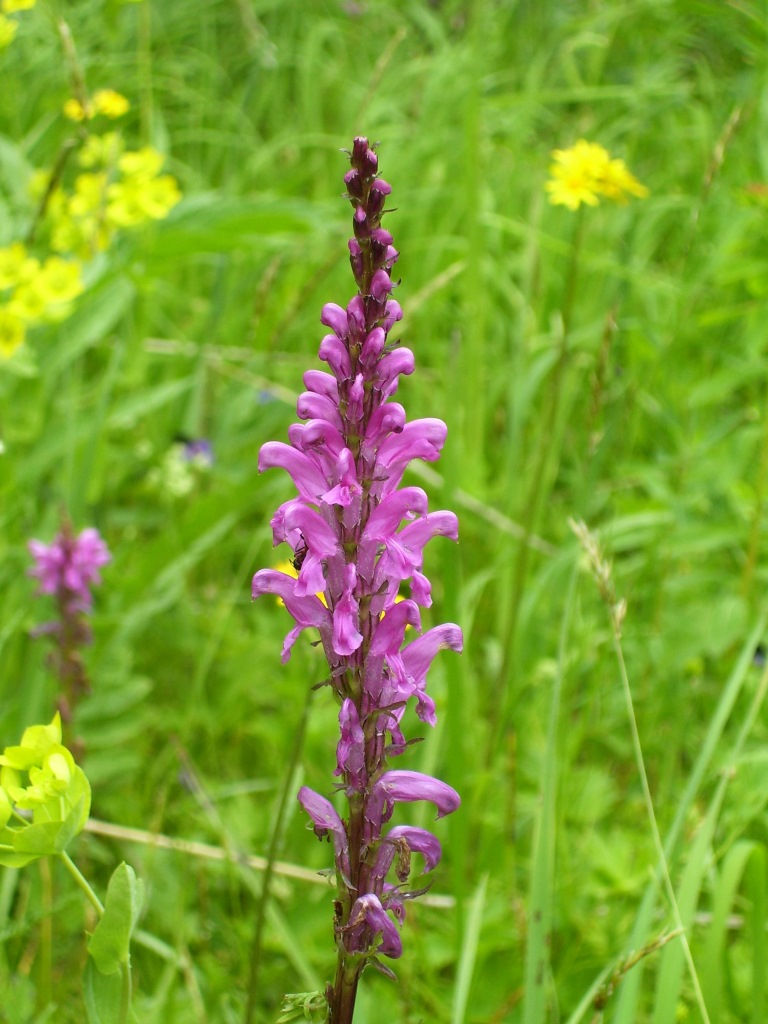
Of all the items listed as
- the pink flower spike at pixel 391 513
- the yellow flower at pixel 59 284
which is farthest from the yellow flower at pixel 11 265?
the pink flower spike at pixel 391 513

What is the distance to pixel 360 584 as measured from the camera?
3.84ft

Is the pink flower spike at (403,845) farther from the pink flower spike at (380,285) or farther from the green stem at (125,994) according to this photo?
the pink flower spike at (380,285)

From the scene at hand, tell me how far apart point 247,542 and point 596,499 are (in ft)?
3.90

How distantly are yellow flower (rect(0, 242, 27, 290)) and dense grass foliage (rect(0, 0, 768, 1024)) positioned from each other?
0.83ft

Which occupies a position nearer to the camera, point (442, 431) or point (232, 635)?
point (442, 431)

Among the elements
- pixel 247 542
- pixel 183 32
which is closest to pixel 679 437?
pixel 247 542

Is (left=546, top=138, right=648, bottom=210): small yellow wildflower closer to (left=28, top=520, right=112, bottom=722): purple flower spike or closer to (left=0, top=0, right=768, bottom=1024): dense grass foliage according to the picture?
(left=0, top=0, right=768, bottom=1024): dense grass foliage

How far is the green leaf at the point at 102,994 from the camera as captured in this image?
1.12 metres

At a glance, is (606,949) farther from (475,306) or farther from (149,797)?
(475,306)

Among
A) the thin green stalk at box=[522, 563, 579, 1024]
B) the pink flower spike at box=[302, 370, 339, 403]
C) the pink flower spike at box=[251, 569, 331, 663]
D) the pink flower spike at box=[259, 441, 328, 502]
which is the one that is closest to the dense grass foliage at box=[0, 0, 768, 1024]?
the thin green stalk at box=[522, 563, 579, 1024]

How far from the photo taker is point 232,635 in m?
3.05

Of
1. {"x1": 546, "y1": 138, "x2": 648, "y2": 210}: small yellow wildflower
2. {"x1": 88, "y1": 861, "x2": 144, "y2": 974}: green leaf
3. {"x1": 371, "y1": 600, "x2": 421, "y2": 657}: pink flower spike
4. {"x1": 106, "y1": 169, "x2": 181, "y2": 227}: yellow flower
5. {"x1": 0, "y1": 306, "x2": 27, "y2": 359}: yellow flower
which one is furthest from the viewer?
{"x1": 106, "y1": 169, "x2": 181, "y2": 227}: yellow flower

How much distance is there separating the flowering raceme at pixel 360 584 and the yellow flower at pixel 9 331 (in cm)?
157

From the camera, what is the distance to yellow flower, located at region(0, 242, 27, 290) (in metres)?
2.60
